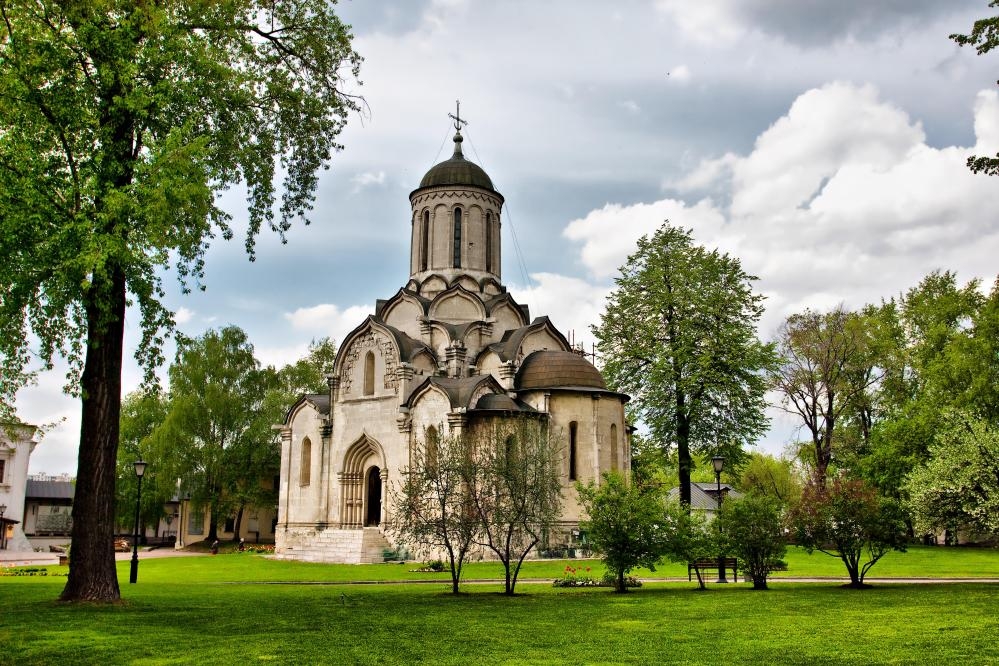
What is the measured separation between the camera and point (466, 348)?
36062 millimetres

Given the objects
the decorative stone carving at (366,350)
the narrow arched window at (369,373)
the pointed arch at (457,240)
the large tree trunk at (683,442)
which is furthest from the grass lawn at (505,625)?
the pointed arch at (457,240)

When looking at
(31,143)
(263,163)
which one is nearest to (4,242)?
(31,143)

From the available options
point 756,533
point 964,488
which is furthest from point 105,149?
point 964,488

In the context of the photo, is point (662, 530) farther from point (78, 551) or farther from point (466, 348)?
point (466, 348)

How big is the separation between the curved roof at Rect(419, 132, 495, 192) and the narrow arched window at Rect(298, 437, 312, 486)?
44.4ft

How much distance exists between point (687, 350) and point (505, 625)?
21168 mm

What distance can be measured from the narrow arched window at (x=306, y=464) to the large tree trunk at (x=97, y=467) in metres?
22.8

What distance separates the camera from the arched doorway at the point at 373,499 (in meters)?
36.3

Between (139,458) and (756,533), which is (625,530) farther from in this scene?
(139,458)

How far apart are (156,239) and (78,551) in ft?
19.8

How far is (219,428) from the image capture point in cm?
4600

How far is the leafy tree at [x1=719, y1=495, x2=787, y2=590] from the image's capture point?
19375 millimetres

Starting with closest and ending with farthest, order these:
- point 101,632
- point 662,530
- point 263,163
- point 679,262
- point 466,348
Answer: point 101,632
point 263,163
point 662,530
point 679,262
point 466,348

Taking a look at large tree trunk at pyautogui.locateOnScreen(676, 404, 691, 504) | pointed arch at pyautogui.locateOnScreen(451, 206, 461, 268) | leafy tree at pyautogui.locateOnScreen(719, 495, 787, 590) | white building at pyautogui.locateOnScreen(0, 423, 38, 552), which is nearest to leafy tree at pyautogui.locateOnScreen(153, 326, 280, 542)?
white building at pyautogui.locateOnScreen(0, 423, 38, 552)
